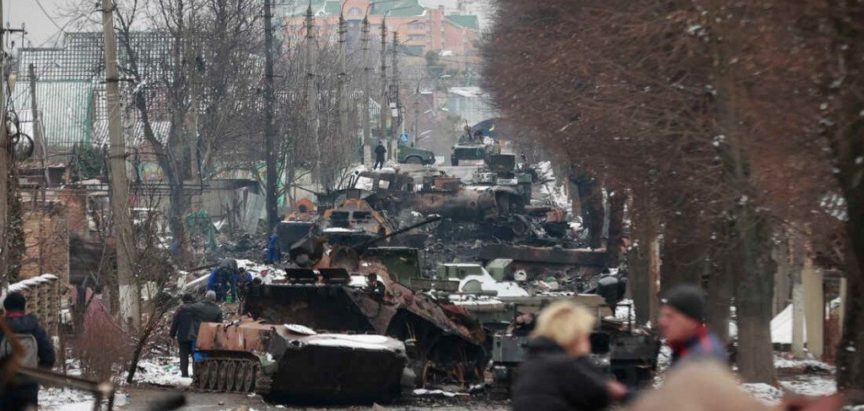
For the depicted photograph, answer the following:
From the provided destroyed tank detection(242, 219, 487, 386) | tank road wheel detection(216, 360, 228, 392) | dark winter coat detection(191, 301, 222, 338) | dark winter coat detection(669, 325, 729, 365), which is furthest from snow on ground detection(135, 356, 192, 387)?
dark winter coat detection(669, 325, 729, 365)

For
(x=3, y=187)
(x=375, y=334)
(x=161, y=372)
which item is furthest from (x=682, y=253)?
(x=3, y=187)

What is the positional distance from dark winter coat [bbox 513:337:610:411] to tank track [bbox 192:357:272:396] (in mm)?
14493

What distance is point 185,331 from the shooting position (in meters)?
24.9

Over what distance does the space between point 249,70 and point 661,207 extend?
140 ft

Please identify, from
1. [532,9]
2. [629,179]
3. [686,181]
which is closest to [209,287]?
[532,9]

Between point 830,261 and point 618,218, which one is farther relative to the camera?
point 618,218

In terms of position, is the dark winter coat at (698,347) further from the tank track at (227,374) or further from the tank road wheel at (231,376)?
the tank road wheel at (231,376)

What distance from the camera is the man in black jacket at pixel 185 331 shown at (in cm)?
2481

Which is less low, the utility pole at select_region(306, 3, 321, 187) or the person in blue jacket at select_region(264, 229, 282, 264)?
the utility pole at select_region(306, 3, 321, 187)

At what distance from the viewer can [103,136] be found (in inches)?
2628

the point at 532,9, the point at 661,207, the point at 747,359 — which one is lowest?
the point at 747,359

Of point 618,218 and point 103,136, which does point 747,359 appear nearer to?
point 618,218

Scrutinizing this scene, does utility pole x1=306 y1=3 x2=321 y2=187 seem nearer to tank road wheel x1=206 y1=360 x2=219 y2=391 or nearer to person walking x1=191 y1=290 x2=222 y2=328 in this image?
person walking x1=191 y1=290 x2=222 y2=328

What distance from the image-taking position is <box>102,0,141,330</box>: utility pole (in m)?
26.3
